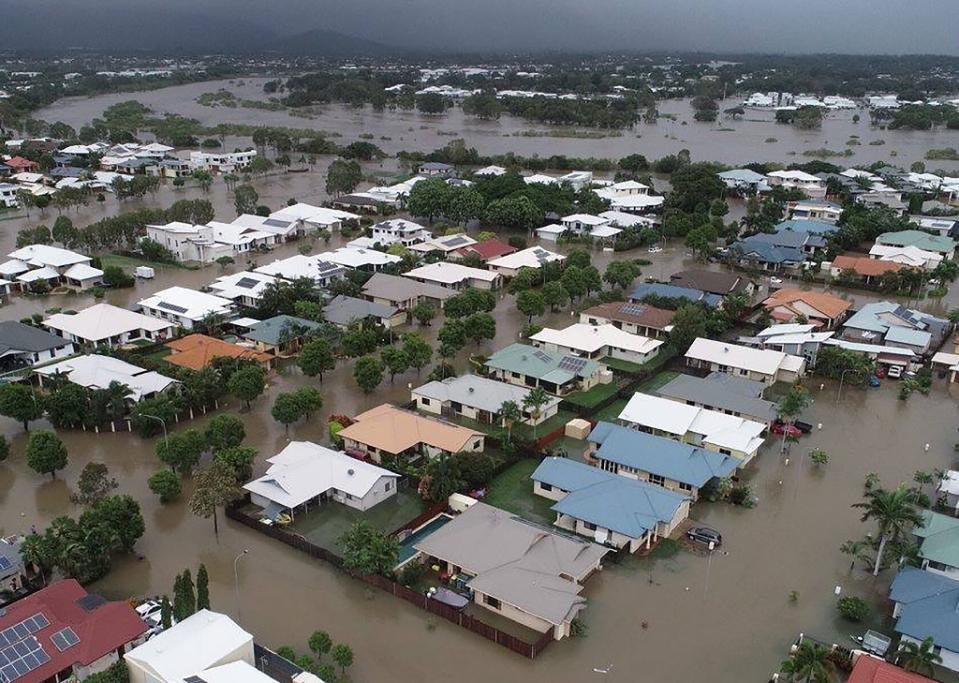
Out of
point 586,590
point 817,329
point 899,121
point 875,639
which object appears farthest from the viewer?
point 899,121

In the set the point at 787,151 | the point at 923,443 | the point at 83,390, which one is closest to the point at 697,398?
the point at 923,443

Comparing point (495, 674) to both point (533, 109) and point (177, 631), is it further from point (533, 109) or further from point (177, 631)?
point (533, 109)

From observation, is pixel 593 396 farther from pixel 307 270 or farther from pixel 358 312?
pixel 307 270

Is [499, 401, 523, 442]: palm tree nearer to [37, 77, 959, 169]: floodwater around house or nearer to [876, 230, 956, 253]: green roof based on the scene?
[876, 230, 956, 253]: green roof

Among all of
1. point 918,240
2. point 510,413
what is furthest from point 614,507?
point 918,240

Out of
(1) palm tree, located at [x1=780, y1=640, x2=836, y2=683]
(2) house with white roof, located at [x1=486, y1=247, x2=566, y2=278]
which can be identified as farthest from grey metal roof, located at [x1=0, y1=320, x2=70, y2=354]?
(1) palm tree, located at [x1=780, y1=640, x2=836, y2=683]

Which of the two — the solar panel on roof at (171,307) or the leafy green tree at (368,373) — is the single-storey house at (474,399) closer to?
the leafy green tree at (368,373)

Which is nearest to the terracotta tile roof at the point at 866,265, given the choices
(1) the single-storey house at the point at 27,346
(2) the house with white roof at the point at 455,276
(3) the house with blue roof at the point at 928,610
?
(2) the house with white roof at the point at 455,276
